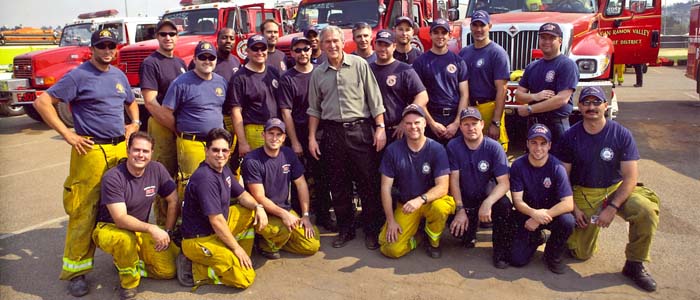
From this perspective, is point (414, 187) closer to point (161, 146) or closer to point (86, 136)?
point (161, 146)

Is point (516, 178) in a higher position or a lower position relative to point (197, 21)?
lower

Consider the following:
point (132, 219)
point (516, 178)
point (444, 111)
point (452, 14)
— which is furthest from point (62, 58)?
point (516, 178)

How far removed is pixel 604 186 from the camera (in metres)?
4.09

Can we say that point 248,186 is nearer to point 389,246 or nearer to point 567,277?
point 389,246

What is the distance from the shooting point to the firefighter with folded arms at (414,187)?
168 inches

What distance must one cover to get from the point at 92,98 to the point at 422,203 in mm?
2662

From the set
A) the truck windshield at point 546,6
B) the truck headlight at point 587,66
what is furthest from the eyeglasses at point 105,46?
the truck windshield at point 546,6

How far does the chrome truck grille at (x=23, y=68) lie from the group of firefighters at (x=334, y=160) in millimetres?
7331

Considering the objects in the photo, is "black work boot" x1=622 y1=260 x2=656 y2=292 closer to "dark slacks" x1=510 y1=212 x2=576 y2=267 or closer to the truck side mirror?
"dark slacks" x1=510 y1=212 x2=576 y2=267

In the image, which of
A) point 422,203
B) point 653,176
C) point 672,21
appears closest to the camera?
point 422,203

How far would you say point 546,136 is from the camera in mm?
4004

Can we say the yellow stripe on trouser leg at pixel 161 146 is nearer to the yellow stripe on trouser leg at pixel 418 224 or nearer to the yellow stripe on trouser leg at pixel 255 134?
the yellow stripe on trouser leg at pixel 255 134

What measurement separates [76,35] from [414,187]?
33.3 ft

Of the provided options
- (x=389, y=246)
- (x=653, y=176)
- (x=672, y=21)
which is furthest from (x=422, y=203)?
(x=672, y=21)
